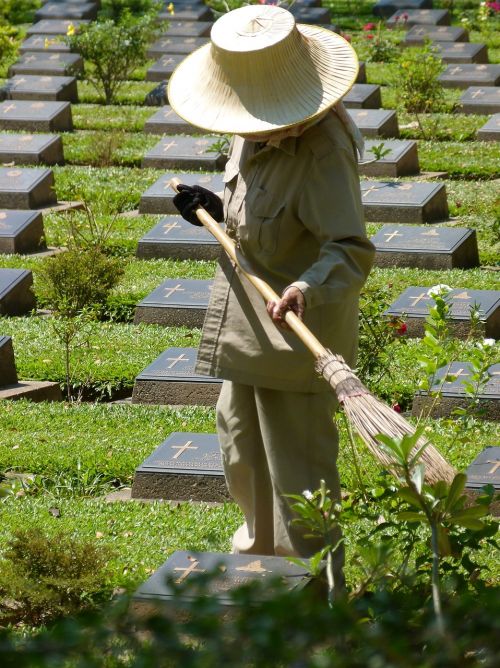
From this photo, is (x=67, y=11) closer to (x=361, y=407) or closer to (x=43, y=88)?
(x=43, y=88)

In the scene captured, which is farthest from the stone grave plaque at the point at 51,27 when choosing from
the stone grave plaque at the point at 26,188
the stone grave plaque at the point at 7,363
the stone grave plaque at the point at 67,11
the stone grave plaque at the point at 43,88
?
the stone grave plaque at the point at 7,363

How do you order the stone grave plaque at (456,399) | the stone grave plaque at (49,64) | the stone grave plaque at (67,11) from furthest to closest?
the stone grave plaque at (67,11)
the stone grave plaque at (49,64)
the stone grave plaque at (456,399)

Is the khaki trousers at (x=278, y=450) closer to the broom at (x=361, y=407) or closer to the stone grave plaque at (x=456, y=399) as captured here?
the broom at (x=361, y=407)

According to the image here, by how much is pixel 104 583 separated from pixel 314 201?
1690 mm

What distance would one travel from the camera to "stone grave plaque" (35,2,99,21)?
2180cm

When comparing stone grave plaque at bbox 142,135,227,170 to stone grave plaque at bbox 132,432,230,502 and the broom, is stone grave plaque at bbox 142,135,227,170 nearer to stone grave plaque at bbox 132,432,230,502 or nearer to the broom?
stone grave plaque at bbox 132,432,230,502

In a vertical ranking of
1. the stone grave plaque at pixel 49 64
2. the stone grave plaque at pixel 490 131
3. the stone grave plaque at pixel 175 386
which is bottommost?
the stone grave plaque at pixel 49 64

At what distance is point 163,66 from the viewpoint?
17.8m

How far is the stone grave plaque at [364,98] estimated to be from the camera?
14.6 m

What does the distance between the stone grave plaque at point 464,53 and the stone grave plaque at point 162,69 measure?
3.47 metres

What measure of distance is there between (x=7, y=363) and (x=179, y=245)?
110 inches

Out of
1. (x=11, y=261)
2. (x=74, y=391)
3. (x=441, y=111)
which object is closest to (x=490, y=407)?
(x=74, y=391)

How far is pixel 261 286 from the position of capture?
13.9 feet

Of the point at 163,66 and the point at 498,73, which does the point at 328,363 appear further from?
the point at 163,66
